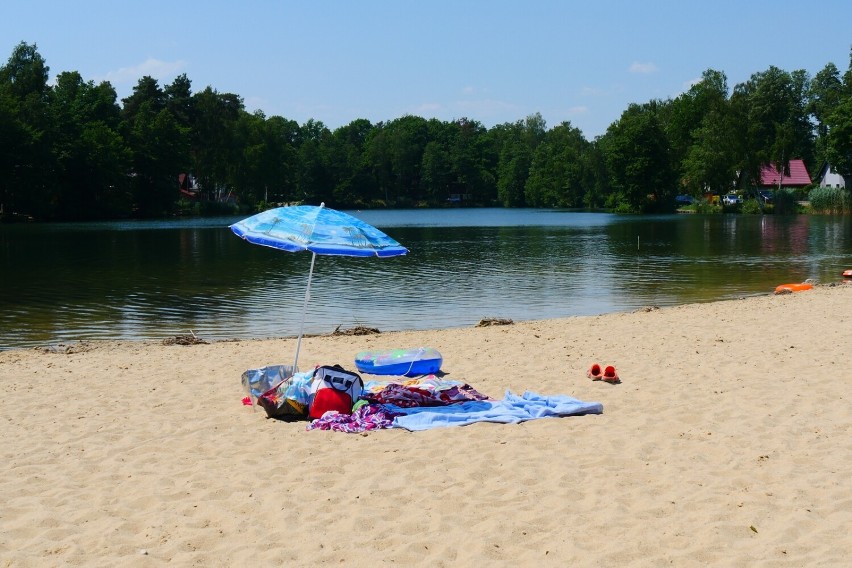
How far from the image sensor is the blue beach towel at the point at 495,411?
846 centimetres

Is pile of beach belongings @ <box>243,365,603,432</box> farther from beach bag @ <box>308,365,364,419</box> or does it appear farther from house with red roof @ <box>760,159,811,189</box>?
house with red roof @ <box>760,159,811,189</box>

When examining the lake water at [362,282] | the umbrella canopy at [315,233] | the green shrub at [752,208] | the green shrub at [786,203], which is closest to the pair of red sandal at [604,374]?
the umbrella canopy at [315,233]

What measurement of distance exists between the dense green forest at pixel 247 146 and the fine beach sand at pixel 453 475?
81349mm

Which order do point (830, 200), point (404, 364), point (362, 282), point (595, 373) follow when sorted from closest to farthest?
point (595, 373)
point (404, 364)
point (362, 282)
point (830, 200)

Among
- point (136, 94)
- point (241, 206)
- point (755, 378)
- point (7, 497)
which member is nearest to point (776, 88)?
point (241, 206)

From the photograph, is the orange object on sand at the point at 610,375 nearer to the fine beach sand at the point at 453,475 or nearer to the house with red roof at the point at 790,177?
the fine beach sand at the point at 453,475

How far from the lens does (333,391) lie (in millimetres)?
8852

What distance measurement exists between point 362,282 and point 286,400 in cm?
1969

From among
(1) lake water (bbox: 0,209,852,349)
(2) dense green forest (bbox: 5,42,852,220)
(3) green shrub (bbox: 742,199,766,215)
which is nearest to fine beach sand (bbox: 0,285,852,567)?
(1) lake water (bbox: 0,209,852,349)

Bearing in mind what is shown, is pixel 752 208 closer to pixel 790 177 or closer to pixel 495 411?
pixel 790 177

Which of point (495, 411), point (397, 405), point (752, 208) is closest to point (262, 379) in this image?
point (397, 405)

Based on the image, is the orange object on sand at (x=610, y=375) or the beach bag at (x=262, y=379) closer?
the beach bag at (x=262, y=379)

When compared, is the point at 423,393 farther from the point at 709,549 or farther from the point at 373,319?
the point at 373,319

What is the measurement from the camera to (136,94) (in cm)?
11250
